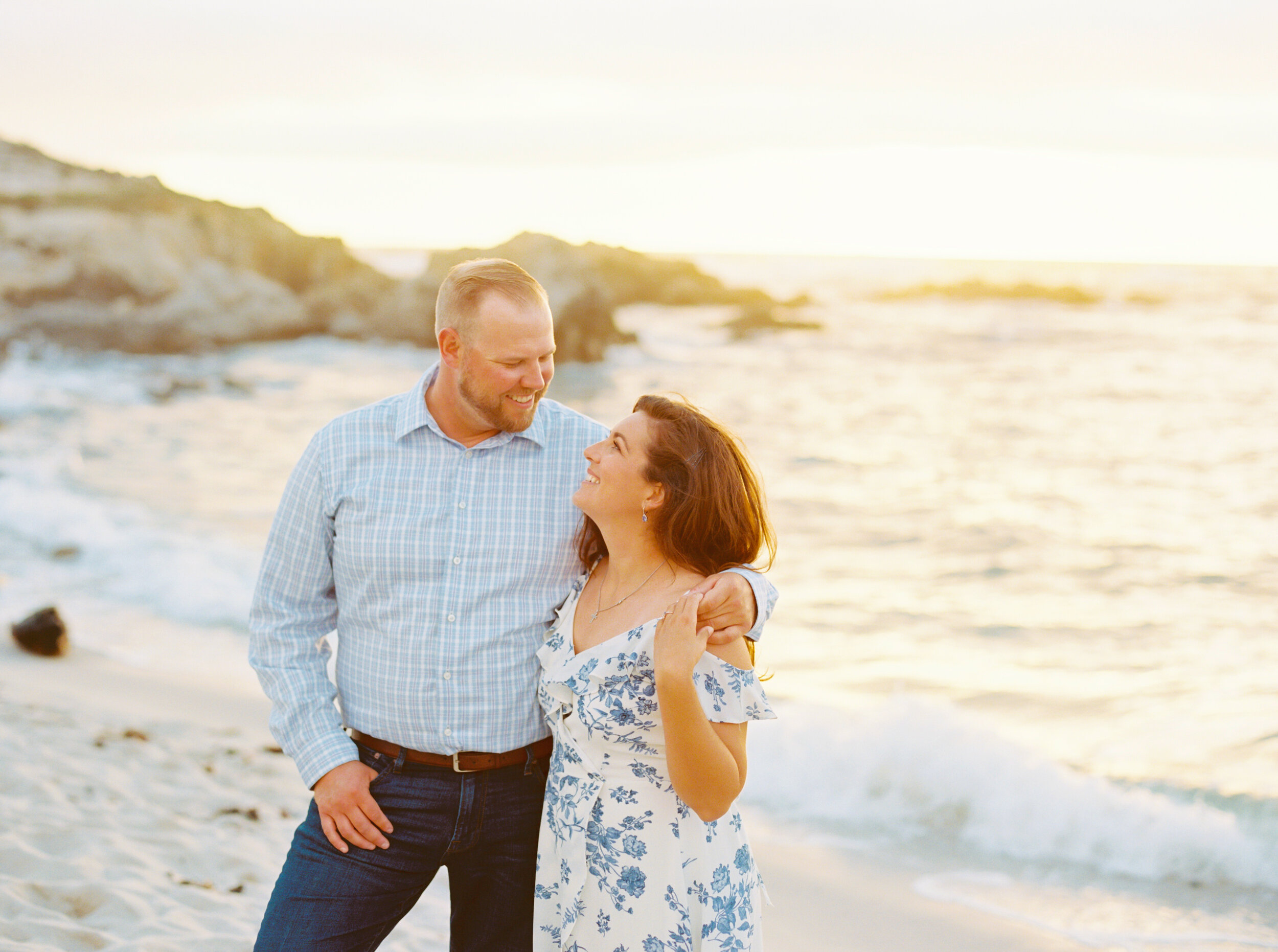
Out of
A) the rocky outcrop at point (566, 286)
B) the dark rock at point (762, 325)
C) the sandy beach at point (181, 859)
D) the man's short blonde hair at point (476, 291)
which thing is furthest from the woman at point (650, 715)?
the dark rock at point (762, 325)

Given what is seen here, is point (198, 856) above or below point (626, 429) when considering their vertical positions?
below

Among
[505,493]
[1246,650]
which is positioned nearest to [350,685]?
[505,493]

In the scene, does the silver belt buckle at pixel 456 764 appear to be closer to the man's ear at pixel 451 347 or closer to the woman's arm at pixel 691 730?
the woman's arm at pixel 691 730

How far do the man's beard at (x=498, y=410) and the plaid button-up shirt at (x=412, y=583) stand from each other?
80 mm

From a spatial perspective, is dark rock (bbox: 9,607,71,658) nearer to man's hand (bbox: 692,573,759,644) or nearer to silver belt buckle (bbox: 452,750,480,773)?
silver belt buckle (bbox: 452,750,480,773)

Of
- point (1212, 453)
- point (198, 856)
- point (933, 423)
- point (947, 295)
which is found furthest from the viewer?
point (947, 295)

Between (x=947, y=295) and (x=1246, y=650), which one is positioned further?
(x=947, y=295)

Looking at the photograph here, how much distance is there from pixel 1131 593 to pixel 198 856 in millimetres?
8466

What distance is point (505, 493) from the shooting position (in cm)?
266

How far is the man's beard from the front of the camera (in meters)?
2.58

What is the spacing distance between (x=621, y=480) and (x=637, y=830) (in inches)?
30.1

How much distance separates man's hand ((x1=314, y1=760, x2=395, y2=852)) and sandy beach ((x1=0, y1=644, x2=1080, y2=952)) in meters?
1.54

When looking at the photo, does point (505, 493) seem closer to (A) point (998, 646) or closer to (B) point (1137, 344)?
(A) point (998, 646)

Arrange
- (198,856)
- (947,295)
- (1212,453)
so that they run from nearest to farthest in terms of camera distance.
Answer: (198,856)
(1212,453)
(947,295)
